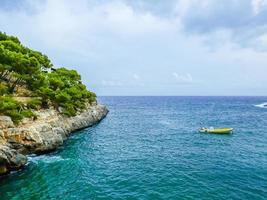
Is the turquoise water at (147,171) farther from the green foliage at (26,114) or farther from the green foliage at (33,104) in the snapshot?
the green foliage at (33,104)

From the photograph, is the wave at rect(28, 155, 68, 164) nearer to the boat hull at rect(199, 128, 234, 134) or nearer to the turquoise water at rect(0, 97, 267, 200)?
the turquoise water at rect(0, 97, 267, 200)

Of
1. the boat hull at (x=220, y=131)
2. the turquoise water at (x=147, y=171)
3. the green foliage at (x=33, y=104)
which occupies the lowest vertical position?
the turquoise water at (x=147, y=171)

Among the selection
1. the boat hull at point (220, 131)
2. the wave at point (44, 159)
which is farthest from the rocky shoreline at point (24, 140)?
the boat hull at point (220, 131)

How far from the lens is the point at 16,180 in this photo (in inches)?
1115

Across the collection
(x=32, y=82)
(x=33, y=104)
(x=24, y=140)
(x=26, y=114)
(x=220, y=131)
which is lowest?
(x=220, y=131)

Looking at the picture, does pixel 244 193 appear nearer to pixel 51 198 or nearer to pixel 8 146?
pixel 51 198

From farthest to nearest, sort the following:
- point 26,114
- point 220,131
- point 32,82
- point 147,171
A: 1. point 220,131
2. point 32,82
3. point 26,114
4. point 147,171

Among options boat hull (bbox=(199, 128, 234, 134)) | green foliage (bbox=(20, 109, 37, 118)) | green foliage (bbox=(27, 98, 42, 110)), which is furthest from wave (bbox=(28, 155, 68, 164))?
boat hull (bbox=(199, 128, 234, 134))

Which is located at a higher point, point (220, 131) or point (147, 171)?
point (220, 131)

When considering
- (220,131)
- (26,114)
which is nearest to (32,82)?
(26,114)

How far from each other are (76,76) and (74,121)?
58.7ft

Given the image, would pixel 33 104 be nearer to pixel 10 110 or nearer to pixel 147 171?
pixel 10 110

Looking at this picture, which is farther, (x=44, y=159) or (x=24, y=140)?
(x=44, y=159)

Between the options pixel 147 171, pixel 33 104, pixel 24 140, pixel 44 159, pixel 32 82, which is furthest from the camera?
pixel 32 82
